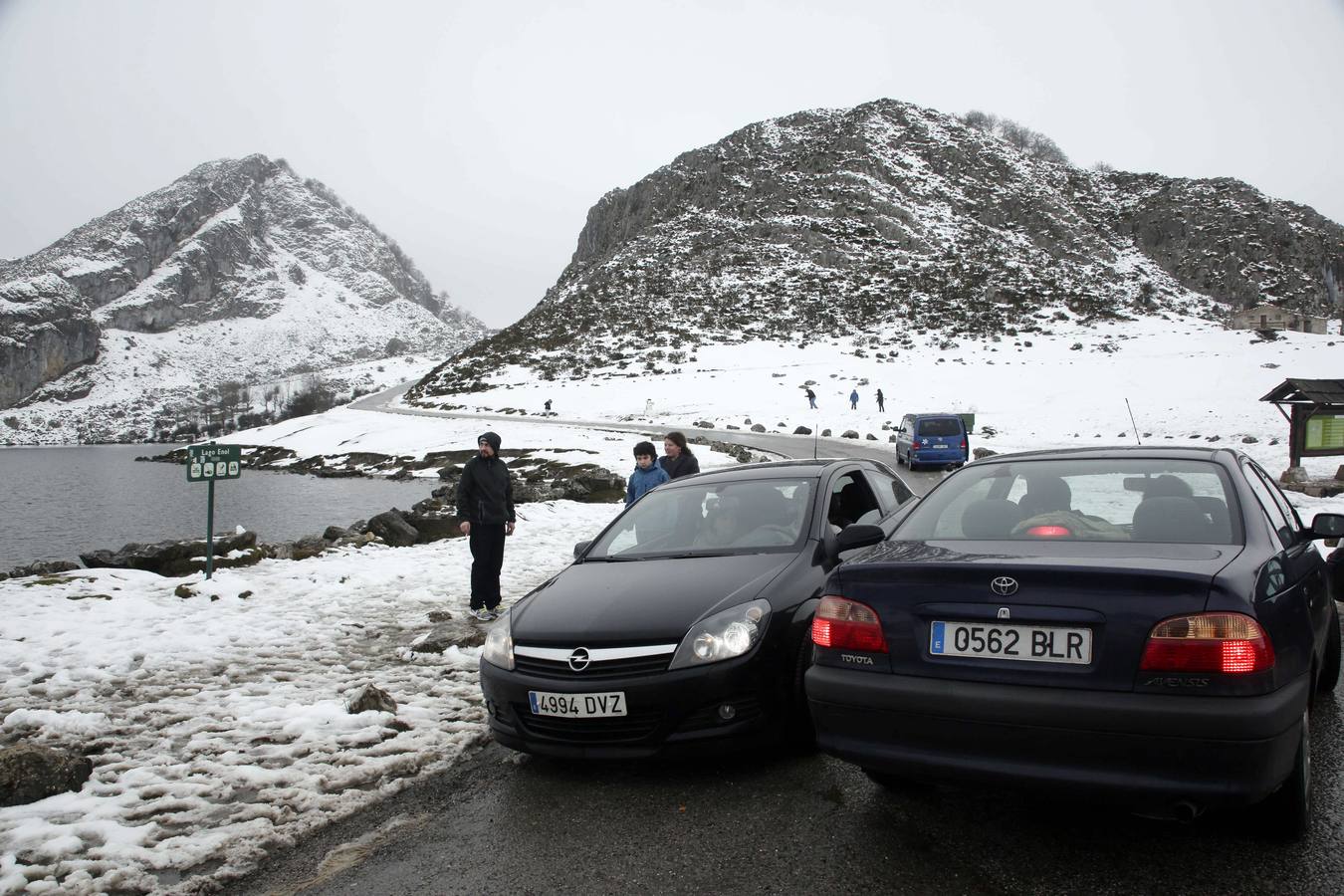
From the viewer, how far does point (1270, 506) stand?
12.3 ft

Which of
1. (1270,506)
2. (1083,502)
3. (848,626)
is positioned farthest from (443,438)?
(1270,506)

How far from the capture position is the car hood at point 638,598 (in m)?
3.86

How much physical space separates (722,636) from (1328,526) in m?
3.13

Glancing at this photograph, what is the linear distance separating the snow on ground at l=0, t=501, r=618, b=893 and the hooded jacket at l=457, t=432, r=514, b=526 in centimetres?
102

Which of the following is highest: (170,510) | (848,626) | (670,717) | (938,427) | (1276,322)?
(1276,322)

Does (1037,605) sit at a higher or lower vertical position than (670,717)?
higher

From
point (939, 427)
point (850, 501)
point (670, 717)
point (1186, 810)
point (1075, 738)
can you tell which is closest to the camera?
point (1186, 810)

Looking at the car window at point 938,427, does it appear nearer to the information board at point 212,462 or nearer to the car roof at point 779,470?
the car roof at point 779,470

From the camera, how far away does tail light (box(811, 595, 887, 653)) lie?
120 inches

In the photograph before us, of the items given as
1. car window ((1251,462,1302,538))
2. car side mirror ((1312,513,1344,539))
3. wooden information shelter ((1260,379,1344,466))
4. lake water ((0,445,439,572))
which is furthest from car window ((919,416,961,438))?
car side mirror ((1312,513,1344,539))

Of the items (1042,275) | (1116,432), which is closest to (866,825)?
(1116,432)

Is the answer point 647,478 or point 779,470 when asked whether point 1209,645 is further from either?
point 647,478

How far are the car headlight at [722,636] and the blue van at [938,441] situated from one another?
67.8ft

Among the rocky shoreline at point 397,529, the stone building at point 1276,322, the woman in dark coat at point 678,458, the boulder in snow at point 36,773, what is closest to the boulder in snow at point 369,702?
the boulder in snow at point 36,773
